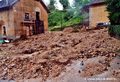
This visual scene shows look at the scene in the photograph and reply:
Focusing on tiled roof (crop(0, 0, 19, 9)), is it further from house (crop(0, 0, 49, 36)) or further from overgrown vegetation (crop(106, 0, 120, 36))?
overgrown vegetation (crop(106, 0, 120, 36))

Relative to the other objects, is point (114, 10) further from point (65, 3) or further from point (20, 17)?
point (65, 3)

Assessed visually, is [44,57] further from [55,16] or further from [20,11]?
[55,16]

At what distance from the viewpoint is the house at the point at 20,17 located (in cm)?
3136

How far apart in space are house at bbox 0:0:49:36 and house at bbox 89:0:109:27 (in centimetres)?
756

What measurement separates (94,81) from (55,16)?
35748 mm

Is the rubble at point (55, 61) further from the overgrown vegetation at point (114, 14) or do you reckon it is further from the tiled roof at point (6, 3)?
the tiled roof at point (6, 3)

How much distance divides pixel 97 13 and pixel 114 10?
1464 cm

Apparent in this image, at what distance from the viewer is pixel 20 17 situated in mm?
32000

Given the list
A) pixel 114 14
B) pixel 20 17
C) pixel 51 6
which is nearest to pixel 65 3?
pixel 51 6

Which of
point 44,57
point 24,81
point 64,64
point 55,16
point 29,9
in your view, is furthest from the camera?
point 55,16

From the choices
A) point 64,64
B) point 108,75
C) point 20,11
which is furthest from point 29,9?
point 108,75

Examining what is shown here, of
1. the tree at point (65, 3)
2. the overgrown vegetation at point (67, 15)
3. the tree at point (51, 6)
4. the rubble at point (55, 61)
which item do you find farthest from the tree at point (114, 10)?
the tree at point (51, 6)

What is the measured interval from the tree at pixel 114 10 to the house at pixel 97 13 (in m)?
13.2

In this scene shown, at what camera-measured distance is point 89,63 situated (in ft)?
40.9
